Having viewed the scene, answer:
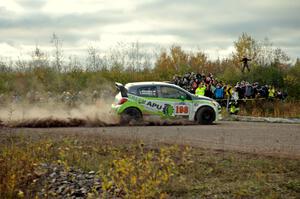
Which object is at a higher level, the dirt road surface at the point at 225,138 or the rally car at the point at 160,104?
the rally car at the point at 160,104

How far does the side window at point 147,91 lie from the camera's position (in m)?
21.5

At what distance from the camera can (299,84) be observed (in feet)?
138

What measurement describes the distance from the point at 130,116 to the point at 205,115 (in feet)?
10.7

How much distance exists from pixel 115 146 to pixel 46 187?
4293 millimetres

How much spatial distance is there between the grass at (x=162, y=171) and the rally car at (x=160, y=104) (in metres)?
7.39

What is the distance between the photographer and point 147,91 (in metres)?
21.6

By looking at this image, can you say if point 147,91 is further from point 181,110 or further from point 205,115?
point 205,115

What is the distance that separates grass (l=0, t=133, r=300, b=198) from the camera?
27.6 feet

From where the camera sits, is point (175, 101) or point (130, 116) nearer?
point (130, 116)

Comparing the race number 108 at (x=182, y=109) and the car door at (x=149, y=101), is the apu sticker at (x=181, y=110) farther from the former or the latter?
the car door at (x=149, y=101)

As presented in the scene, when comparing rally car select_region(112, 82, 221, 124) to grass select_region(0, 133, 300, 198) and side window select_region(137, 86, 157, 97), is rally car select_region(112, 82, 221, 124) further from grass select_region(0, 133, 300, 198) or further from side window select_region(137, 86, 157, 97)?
grass select_region(0, 133, 300, 198)

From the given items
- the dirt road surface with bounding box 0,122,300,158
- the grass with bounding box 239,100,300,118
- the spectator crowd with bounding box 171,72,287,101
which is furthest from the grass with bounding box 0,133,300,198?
the grass with bounding box 239,100,300,118

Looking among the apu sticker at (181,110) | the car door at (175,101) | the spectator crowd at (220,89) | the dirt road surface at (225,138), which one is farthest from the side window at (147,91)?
the spectator crowd at (220,89)

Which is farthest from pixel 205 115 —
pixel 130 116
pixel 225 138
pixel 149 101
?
pixel 225 138
